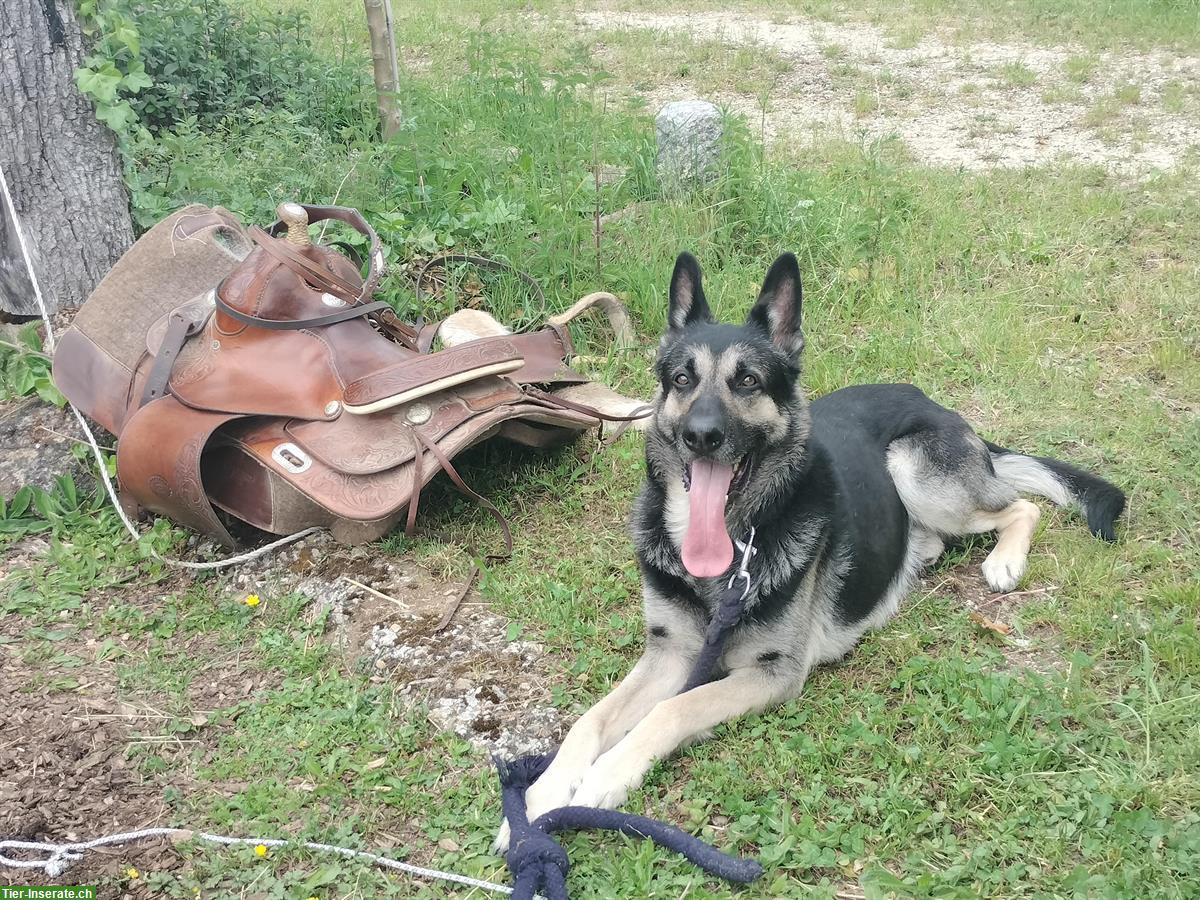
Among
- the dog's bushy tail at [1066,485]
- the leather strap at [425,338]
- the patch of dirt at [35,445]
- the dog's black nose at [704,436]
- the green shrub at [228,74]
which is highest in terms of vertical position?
the green shrub at [228,74]

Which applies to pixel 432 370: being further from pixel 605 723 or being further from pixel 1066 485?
pixel 1066 485

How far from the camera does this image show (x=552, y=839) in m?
2.67

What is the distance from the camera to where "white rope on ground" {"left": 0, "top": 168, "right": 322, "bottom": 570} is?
399 cm

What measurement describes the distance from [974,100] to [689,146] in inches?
177

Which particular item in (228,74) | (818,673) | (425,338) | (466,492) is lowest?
(818,673)

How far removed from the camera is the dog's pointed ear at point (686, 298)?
350 centimetres

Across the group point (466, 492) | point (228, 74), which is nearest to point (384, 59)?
point (228, 74)

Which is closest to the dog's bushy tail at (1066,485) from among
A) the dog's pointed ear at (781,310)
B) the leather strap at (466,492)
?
the dog's pointed ear at (781,310)

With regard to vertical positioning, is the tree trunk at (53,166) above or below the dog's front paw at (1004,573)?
above

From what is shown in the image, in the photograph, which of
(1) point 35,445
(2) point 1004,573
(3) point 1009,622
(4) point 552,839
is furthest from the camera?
(1) point 35,445

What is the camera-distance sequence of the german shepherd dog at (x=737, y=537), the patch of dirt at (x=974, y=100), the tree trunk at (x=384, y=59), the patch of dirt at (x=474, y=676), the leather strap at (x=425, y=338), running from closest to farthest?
1. the german shepherd dog at (x=737, y=537)
2. the patch of dirt at (x=474, y=676)
3. the leather strap at (x=425, y=338)
4. the tree trunk at (x=384, y=59)
5. the patch of dirt at (x=974, y=100)

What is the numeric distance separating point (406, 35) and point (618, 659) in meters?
9.85

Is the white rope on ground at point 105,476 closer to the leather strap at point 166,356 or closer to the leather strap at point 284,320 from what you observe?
the leather strap at point 166,356

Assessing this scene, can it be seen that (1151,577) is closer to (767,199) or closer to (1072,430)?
(1072,430)
